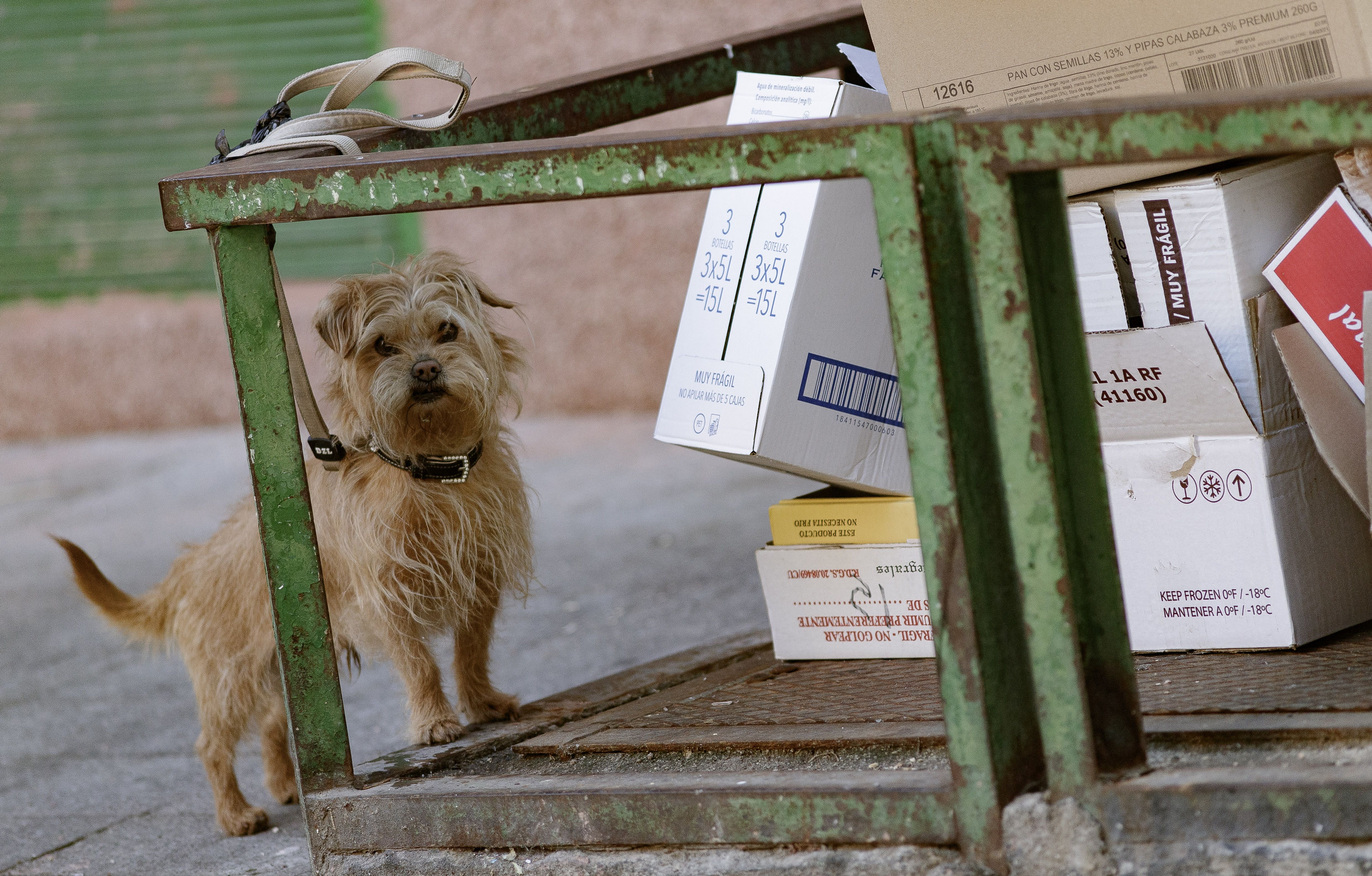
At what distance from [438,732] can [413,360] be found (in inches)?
30.6

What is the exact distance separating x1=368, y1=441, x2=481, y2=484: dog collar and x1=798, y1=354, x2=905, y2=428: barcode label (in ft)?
2.46

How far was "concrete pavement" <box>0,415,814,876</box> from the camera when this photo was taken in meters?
3.26

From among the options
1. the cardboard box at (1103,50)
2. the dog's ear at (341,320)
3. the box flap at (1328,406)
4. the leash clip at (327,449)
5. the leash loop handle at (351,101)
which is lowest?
the box flap at (1328,406)

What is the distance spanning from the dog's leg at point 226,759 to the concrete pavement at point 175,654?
0.05 metres

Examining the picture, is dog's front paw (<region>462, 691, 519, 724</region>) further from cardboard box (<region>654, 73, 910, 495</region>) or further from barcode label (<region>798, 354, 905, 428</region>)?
barcode label (<region>798, 354, 905, 428</region>)

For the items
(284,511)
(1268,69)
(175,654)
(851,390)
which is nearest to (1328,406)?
(1268,69)

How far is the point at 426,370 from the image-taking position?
2.92 metres

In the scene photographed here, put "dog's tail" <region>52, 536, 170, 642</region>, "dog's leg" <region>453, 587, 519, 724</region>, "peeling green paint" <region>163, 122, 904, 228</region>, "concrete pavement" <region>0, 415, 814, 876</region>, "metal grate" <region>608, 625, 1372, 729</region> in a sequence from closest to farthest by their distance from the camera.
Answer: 1. "peeling green paint" <region>163, 122, 904, 228</region>
2. "metal grate" <region>608, 625, 1372, 729</region>
3. "dog's leg" <region>453, 587, 519, 724</region>
4. "concrete pavement" <region>0, 415, 814, 876</region>
5. "dog's tail" <region>52, 536, 170, 642</region>

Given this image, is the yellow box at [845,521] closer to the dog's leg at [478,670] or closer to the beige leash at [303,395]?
the dog's leg at [478,670]

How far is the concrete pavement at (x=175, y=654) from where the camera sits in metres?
3.26

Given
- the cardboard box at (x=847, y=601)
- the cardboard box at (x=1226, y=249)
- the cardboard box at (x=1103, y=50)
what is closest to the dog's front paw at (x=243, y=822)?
the cardboard box at (x=847, y=601)

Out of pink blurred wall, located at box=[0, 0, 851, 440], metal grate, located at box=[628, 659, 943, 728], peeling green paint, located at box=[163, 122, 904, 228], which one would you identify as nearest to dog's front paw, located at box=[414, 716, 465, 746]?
metal grate, located at box=[628, 659, 943, 728]

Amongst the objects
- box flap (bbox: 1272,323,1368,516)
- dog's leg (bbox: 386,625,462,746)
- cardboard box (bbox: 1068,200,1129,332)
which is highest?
cardboard box (bbox: 1068,200,1129,332)

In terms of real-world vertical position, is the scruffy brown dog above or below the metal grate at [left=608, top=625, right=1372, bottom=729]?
above
